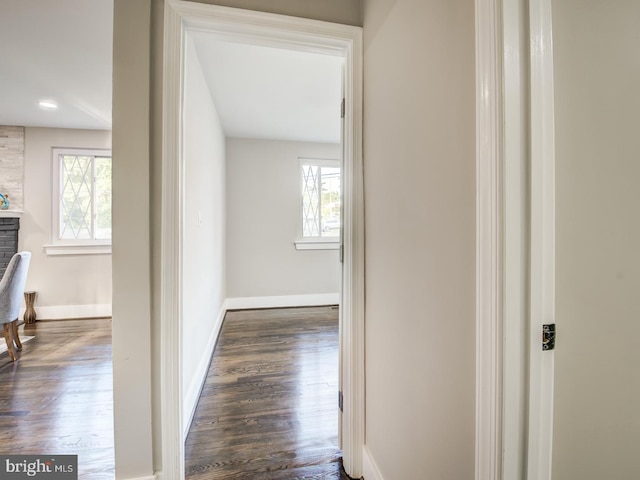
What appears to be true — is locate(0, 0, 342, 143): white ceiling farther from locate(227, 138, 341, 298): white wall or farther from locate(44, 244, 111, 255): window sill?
locate(44, 244, 111, 255): window sill

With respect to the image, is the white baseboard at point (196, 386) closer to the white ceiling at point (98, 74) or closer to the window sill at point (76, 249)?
the white ceiling at point (98, 74)

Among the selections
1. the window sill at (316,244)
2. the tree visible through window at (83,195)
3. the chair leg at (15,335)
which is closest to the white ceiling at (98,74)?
the tree visible through window at (83,195)

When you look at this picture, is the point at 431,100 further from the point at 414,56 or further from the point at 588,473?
the point at 588,473

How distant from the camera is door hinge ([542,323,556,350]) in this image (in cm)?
62

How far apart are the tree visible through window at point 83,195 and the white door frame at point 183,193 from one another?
139 inches

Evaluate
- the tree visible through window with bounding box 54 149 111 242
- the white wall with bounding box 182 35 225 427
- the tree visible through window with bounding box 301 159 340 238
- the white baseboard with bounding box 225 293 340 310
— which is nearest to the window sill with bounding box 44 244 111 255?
the tree visible through window with bounding box 54 149 111 242

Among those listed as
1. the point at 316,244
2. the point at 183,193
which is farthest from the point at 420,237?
the point at 316,244

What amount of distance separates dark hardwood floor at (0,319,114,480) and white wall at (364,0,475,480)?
1491mm

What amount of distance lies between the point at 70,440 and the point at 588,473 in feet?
7.75

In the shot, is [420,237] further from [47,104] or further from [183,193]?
[47,104]

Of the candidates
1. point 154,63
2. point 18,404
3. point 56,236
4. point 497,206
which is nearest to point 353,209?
point 497,206

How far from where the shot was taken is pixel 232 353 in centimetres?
275

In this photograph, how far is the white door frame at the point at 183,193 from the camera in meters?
1.25

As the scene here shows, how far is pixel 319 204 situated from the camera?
456cm
